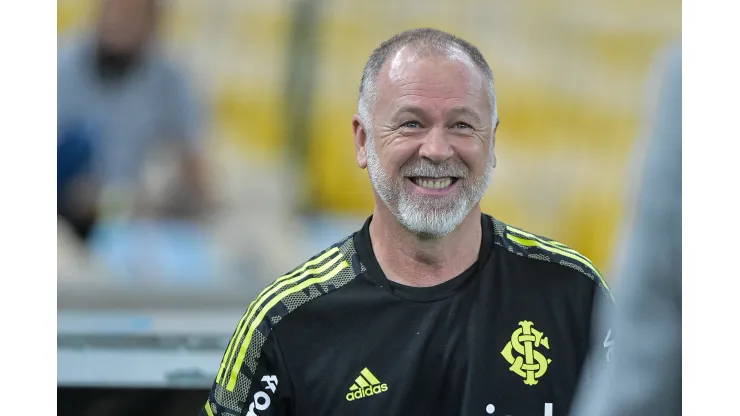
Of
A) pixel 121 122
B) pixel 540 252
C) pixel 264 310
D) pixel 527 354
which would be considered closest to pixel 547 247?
pixel 540 252

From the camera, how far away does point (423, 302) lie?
1584 millimetres

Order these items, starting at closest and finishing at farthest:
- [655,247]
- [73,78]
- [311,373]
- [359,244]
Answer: [655,247] < [311,373] < [359,244] < [73,78]

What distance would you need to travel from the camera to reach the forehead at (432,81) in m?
1.55

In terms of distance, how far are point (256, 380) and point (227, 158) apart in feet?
2.80

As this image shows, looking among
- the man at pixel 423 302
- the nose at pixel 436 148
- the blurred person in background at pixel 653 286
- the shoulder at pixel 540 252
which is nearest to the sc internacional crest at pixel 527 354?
the man at pixel 423 302

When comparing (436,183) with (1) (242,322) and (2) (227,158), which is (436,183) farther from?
(2) (227,158)

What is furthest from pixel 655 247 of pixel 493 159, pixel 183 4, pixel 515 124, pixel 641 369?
pixel 183 4

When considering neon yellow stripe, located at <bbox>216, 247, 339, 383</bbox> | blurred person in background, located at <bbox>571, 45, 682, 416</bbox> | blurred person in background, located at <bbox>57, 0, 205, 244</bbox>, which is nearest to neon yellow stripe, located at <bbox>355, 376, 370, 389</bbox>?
neon yellow stripe, located at <bbox>216, 247, 339, 383</bbox>

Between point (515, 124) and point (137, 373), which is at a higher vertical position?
point (515, 124)

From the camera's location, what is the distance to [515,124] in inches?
88.5

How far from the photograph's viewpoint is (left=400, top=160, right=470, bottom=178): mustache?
1.52 m

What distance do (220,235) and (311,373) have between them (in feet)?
2.56

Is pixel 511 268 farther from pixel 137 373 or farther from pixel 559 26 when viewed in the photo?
pixel 137 373

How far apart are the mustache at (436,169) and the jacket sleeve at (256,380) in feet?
1.36
